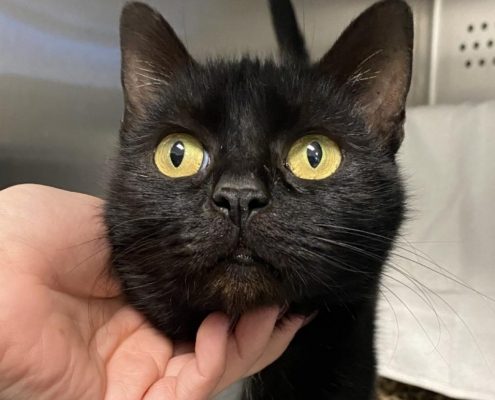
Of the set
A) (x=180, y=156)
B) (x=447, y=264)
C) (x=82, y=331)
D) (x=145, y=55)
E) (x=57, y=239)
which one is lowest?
(x=447, y=264)

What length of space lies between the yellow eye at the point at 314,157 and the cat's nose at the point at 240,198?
0.09 meters

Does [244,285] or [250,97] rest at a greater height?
[250,97]

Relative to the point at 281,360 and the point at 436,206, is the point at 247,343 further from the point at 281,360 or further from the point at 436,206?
the point at 436,206

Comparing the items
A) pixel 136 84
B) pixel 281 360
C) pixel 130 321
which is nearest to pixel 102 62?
pixel 136 84

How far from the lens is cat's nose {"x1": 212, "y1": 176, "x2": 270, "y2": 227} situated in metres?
0.65

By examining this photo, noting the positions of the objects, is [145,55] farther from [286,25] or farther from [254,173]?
[286,25]

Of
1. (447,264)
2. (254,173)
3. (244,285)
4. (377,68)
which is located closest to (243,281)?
(244,285)

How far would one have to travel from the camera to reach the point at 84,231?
91 centimetres

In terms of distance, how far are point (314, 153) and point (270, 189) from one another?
102mm

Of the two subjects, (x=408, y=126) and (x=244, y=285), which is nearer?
(x=244, y=285)

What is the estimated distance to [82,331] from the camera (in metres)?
0.83

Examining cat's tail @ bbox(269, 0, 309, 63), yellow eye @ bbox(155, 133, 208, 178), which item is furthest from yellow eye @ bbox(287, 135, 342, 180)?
cat's tail @ bbox(269, 0, 309, 63)

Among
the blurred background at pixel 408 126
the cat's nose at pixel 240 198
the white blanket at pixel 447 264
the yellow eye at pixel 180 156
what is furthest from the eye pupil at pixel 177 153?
the white blanket at pixel 447 264

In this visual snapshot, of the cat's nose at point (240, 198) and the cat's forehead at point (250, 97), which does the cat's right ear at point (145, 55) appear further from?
the cat's nose at point (240, 198)
